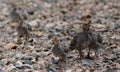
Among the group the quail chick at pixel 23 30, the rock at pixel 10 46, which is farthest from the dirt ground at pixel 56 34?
the quail chick at pixel 23 30

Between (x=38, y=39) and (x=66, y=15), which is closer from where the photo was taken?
(x=38, y=39)

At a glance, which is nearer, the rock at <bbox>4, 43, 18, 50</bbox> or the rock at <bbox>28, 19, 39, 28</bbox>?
the rock at <bbox>4, 43, 18, 50</bbox>

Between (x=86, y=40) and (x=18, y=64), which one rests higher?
(x=86, y=40)

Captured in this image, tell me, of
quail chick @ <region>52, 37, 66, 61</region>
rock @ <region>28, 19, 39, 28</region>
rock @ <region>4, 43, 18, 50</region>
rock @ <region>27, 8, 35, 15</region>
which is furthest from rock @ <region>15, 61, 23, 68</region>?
rock @ <region>27, 8, 35, 15</region>

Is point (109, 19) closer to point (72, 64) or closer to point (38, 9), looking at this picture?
point (38, 9)

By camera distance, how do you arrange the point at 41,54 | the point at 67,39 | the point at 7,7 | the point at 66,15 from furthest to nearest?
the point at 7,7 < the point at 66,15 < the point at 67,39 < the point at 41,54

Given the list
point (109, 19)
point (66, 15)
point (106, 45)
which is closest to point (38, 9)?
point (66, 15)

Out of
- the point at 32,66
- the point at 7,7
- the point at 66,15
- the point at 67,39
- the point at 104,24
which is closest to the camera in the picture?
the point at 32,66

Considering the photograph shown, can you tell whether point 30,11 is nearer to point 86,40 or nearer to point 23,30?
point 23,30

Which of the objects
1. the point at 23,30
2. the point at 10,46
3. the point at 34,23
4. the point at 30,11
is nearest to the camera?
the point at 10,46

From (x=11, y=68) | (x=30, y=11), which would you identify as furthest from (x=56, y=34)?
(x=30, y=11)

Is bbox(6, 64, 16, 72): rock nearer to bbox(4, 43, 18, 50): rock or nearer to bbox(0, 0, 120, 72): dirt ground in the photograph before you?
bbox(0, 0, 120, 72): dirt ground
